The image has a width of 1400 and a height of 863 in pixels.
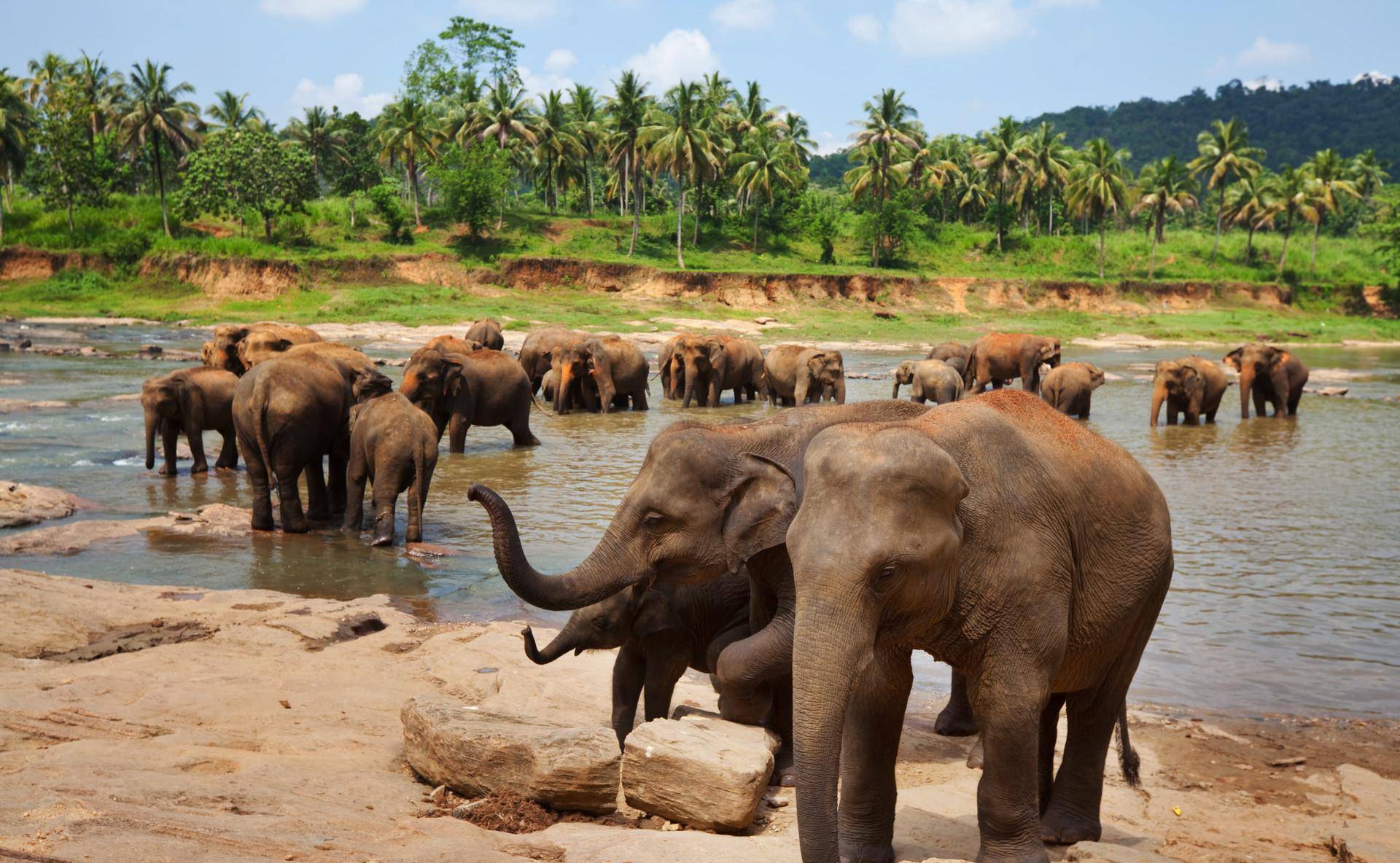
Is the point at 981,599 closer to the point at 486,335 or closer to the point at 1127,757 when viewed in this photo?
the point at 1127,757

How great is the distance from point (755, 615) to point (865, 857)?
137 cm

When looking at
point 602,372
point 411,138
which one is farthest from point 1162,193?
point 602,372

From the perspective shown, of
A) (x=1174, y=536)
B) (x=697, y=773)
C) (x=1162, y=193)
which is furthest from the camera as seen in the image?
(x=1162, y=193)

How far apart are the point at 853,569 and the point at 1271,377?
88.6 feet

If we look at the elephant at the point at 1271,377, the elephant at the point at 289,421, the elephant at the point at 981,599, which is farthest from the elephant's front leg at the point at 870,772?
the elephant at the point at 1271,377

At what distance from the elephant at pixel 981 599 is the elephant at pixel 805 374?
2193 centimetres

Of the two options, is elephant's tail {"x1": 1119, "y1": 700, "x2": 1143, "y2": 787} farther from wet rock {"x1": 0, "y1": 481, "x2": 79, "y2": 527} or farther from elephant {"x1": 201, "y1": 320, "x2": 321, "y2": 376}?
elephant {"x1": 201, "y1": 320, "x2": 321, "y2": 376}

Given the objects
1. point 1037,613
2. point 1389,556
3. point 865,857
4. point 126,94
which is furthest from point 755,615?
point 126,94

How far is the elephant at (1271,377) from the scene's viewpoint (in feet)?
90.2

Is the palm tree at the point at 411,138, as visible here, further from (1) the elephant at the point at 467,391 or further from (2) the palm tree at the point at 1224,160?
(1) the elephant at the point at 467,391

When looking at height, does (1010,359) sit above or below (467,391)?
below

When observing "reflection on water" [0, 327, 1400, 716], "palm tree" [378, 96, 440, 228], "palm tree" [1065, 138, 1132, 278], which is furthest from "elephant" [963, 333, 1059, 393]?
"palm tree" [378, 96, 440, 228]

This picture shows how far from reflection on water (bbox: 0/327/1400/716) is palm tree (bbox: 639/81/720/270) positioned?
38.8 m

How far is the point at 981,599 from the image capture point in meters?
4.38
